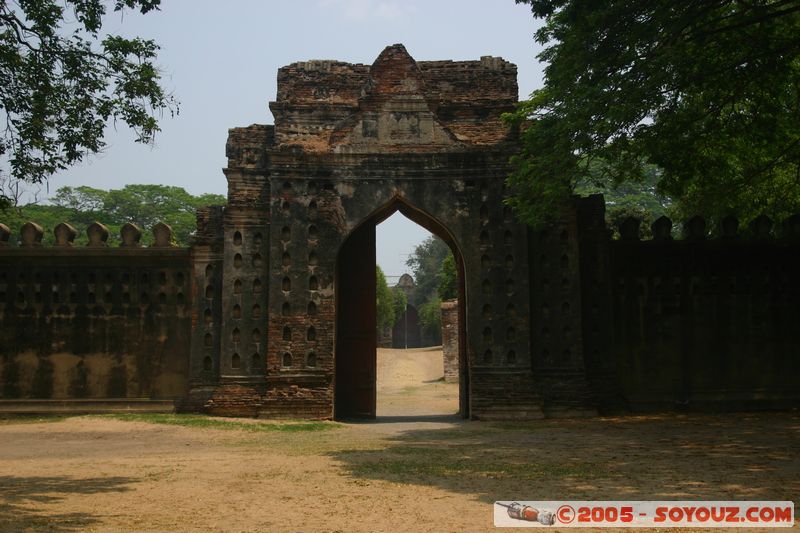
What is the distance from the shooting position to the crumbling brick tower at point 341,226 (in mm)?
13195

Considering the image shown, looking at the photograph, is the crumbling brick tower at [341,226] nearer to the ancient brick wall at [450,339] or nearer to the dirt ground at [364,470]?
the dirt ground at [364,470]

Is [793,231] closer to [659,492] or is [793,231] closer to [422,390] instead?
[659,492]

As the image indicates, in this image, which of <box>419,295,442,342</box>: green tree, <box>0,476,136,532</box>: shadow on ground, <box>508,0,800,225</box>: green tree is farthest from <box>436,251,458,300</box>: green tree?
<box>0,476,136,532</box>: shadow on ground

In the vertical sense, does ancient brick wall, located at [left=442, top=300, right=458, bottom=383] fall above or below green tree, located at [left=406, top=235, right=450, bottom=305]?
below

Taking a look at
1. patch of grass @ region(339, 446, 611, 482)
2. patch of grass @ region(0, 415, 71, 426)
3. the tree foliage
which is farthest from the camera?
the tree foliage

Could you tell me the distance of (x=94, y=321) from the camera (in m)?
14.0

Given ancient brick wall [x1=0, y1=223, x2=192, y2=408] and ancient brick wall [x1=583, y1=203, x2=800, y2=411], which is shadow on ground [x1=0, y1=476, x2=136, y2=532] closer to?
ancient brick wall [x1=0, y1=223, x2=192, y2=408]

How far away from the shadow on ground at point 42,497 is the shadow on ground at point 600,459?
2.37 m

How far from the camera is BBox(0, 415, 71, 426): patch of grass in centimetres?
1283

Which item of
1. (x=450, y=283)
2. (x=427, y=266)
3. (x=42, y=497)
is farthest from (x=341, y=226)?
(x=427, y=266)

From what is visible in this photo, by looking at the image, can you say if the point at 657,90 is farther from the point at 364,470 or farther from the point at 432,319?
the point at 432,319

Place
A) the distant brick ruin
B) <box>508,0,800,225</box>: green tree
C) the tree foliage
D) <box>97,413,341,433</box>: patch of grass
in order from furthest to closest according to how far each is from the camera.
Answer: the tree foliage → the distant brick ruin → <box>97,413,341,433</box>: patch of grass → <box>508,0,800,225</box>: green tree

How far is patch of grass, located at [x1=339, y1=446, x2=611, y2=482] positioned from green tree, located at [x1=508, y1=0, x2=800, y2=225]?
4.48m

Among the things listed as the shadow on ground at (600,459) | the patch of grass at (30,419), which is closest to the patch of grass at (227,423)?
the patch of grass at (30,419)
